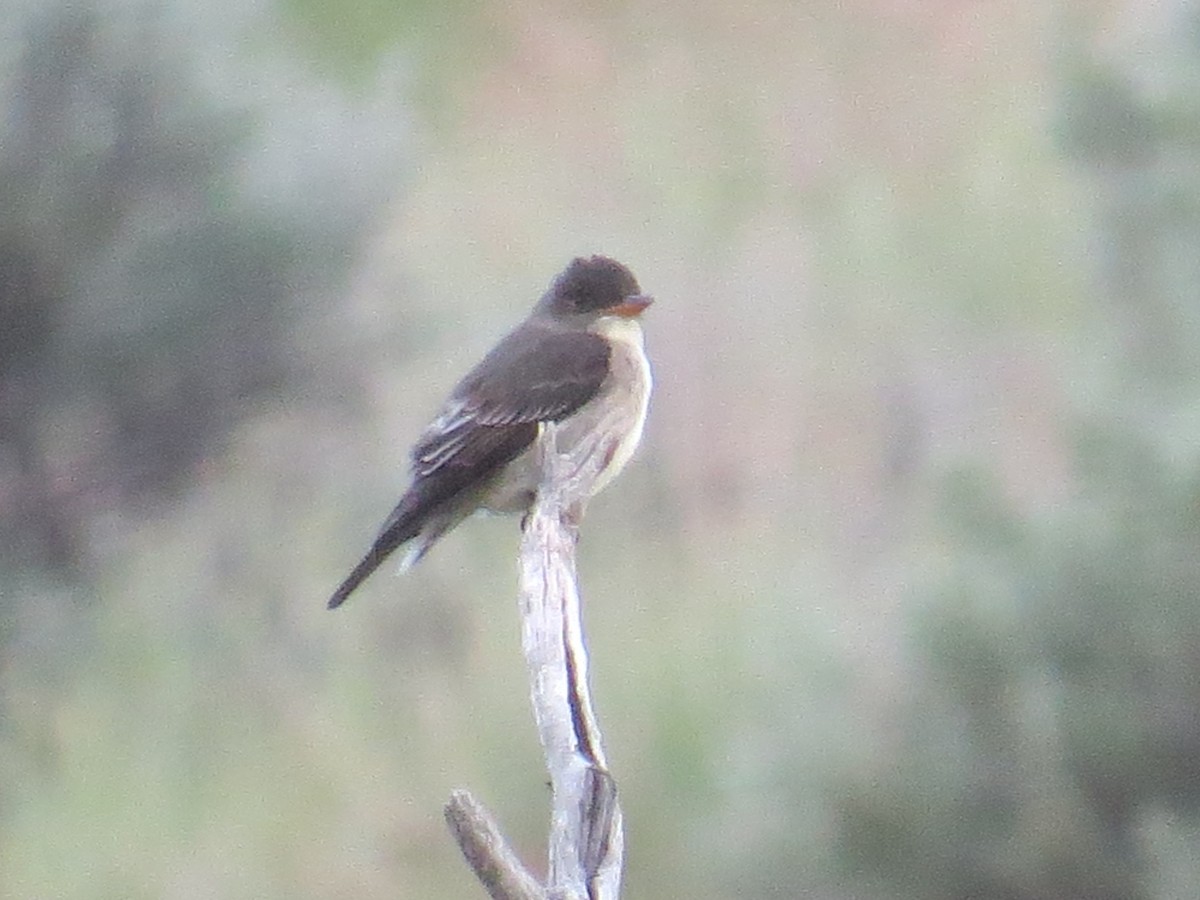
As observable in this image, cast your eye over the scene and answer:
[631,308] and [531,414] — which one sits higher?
[631,308]

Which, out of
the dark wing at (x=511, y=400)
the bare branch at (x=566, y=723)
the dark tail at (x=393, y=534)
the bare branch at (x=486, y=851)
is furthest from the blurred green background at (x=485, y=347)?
the bare branch at (x=486, y=851)

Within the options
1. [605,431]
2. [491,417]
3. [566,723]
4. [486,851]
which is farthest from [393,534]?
[486,851]

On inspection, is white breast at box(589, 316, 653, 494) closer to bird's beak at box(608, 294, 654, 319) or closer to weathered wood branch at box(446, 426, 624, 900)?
bird's beak at box(608, 294, 654, 319)

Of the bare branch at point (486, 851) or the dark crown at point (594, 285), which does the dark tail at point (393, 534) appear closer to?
Result: the dark crown at point (594, 285)

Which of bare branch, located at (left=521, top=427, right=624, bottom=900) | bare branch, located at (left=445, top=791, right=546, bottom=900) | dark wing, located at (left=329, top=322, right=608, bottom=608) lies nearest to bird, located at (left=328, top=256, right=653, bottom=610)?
dark wing, located at (left=329, top=322, right=608, bottom=608)

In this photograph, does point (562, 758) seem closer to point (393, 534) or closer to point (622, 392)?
point (393, 534)

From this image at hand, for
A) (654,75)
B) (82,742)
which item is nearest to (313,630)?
(82,742)
